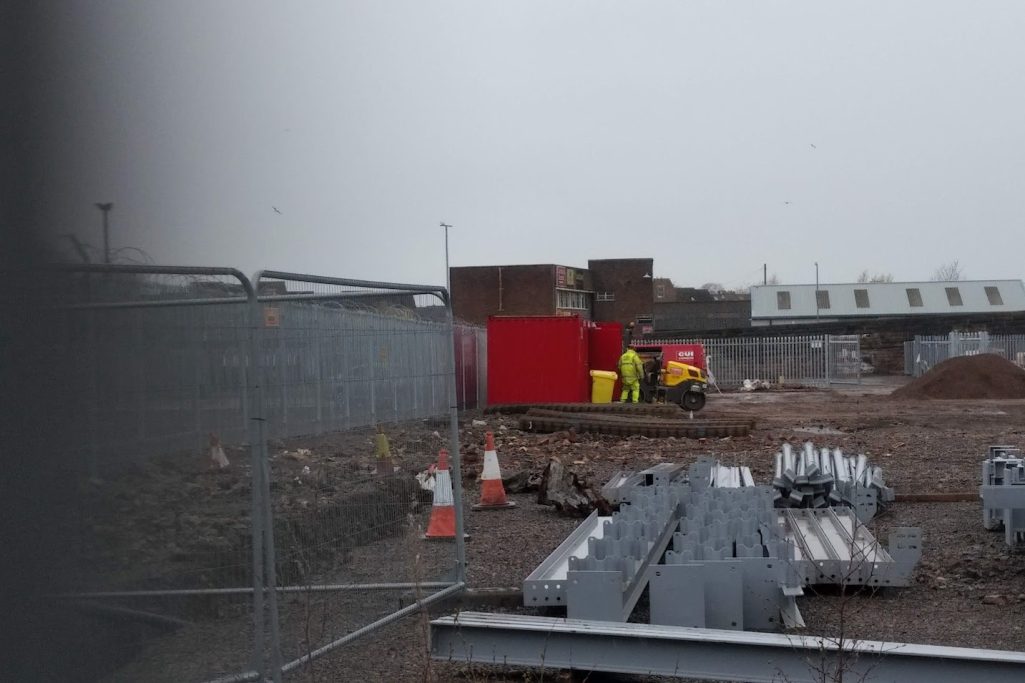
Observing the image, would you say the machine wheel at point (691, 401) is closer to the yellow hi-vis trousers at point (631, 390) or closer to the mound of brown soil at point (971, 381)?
the yellow hi-vis trousers at point (631, 390)

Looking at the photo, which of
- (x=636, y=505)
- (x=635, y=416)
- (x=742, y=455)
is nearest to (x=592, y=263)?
(x=635, y=416)

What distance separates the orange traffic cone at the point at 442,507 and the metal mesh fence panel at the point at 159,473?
2.23 meters

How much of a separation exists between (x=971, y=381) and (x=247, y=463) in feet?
108

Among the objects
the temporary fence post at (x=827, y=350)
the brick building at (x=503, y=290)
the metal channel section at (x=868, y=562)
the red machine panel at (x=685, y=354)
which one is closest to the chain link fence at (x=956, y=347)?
the temporary fence post at (x=827, y=350)

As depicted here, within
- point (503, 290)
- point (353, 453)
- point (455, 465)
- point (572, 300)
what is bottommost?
point (455, 465)

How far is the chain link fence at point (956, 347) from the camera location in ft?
143

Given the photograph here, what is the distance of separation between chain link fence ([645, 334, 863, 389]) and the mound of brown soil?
6.60 m

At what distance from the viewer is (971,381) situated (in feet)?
111

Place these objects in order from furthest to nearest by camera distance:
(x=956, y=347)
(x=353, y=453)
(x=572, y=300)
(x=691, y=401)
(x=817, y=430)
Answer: (x=572, y=300) → (x=956, y=347) → (x=691, y=401) → (x=817, y=430) → (x=353, y=453)

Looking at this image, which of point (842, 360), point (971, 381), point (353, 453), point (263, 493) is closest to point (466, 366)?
point (971, 381)

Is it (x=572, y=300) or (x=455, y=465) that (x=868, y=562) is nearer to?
(x=455, y=465)

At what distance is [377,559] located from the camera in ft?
20.0

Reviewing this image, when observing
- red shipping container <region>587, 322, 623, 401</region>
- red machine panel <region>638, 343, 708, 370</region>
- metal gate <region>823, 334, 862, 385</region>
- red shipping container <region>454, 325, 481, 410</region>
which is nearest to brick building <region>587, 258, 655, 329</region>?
metal gate <region>823, 334, 862, 385</region>

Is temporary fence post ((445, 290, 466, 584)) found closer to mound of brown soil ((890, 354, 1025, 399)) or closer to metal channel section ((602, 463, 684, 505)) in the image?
metal channel section ((602, 463, 684, 505))
